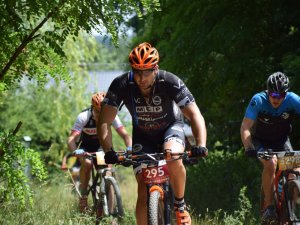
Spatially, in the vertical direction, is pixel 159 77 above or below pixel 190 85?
below

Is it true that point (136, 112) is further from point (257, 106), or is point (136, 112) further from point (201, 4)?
point (201, 4)

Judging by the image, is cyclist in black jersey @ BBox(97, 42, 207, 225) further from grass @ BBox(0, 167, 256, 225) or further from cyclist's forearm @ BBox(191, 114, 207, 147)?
grass @ BBox(0, 167, 256, 225)

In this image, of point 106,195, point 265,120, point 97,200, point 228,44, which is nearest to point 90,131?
point 97,200

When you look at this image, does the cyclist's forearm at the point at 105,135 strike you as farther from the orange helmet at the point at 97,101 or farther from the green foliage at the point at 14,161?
the orange helmet at the point at 97,101

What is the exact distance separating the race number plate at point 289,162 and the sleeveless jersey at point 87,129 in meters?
3.08

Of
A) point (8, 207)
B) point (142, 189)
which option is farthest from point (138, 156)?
point (8, 207)

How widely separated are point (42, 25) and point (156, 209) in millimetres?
1966

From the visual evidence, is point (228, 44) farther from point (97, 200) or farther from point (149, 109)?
point (149, 109)

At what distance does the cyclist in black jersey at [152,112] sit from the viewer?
6.39 meters

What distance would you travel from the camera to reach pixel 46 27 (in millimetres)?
17531

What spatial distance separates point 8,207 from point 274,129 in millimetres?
3232

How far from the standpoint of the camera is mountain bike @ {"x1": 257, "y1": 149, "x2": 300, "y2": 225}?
776 cm

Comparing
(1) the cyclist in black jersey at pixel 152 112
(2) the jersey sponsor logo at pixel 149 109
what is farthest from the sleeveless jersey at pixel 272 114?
(2) the jersey sponsor logo at pixel 149 109

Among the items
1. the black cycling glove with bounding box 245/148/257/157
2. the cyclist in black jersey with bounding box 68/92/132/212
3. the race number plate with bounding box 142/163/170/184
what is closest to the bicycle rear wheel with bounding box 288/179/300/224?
the black cycling glove with bounding box 245/148/257/157
